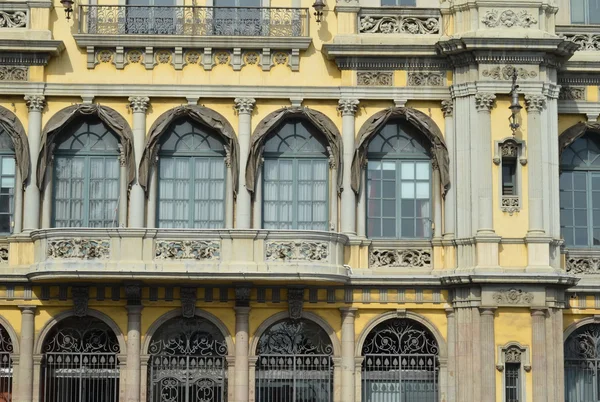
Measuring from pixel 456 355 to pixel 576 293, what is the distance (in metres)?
3.24

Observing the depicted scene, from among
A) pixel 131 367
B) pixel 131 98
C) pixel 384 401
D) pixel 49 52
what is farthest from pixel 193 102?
pixel 384 401

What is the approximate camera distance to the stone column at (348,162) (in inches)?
1219

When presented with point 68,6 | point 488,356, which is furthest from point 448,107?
point 68,6

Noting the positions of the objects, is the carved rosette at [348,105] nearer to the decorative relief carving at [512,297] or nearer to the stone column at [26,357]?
the decorative relief carving at [512,297]

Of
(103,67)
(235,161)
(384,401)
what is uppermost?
(103,67)

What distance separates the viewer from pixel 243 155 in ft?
102

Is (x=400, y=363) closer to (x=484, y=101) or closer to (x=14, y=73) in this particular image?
(x=484, y=101)

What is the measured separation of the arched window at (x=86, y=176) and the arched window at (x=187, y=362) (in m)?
2.92

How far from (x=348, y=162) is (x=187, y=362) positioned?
19.1 ft

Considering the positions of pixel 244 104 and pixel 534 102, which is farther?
pixel 244 104

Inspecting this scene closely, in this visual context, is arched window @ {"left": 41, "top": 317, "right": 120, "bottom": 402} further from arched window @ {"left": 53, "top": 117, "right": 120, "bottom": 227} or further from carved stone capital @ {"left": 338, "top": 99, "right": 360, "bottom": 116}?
carved stone capital @ {"left": 338, "top": 99, "right": 360, "bottom": 116}

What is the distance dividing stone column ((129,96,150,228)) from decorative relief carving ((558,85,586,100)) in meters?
9.71

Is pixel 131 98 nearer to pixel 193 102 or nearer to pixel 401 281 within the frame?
pixel 193 102

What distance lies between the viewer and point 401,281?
30.6m
